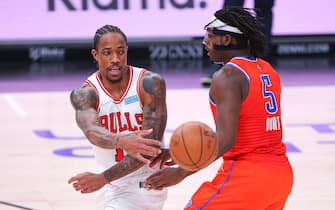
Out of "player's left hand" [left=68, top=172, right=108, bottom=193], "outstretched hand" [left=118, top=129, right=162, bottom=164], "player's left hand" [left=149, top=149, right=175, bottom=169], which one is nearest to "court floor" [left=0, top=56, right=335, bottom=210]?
"player's left hand" [left=149, top=149, right=175, bottom=169]

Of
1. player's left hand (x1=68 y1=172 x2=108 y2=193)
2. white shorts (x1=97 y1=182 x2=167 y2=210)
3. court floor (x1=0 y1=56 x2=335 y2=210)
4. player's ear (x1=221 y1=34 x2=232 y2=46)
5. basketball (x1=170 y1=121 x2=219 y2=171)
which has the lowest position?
court floor (x1=0 y1=56 x2=335 y2=210)

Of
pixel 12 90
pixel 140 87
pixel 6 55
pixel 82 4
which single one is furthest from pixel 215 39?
pixel 6 55

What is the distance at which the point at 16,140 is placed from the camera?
8234 millimetres

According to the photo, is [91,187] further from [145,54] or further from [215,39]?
[145,54]

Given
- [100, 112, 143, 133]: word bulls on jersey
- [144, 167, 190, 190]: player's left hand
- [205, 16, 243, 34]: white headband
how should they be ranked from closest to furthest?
[144, 167, 190, 190]: player's left hand, [205, 16, 243, 34]: white headband, [100, 112, 143, 133]: word bulls on jersey

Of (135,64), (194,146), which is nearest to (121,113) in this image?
(194,146)

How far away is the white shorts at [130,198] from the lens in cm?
460

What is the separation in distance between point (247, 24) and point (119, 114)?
854mm

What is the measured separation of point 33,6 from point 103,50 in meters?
8.24

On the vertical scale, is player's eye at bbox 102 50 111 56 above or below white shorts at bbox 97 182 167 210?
above

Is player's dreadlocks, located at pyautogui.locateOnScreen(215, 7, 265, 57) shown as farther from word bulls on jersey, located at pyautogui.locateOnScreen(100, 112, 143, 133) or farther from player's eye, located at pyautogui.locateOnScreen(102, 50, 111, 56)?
word bulls on jersey, located at pyautogui.locateOnScreen(100, 112, 143, 133)

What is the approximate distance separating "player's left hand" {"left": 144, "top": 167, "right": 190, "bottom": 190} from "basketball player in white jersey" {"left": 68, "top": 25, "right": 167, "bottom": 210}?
0.49ft

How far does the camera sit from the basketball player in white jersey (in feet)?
14.5

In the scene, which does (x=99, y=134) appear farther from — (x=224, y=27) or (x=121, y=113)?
(x=224, y=27)
